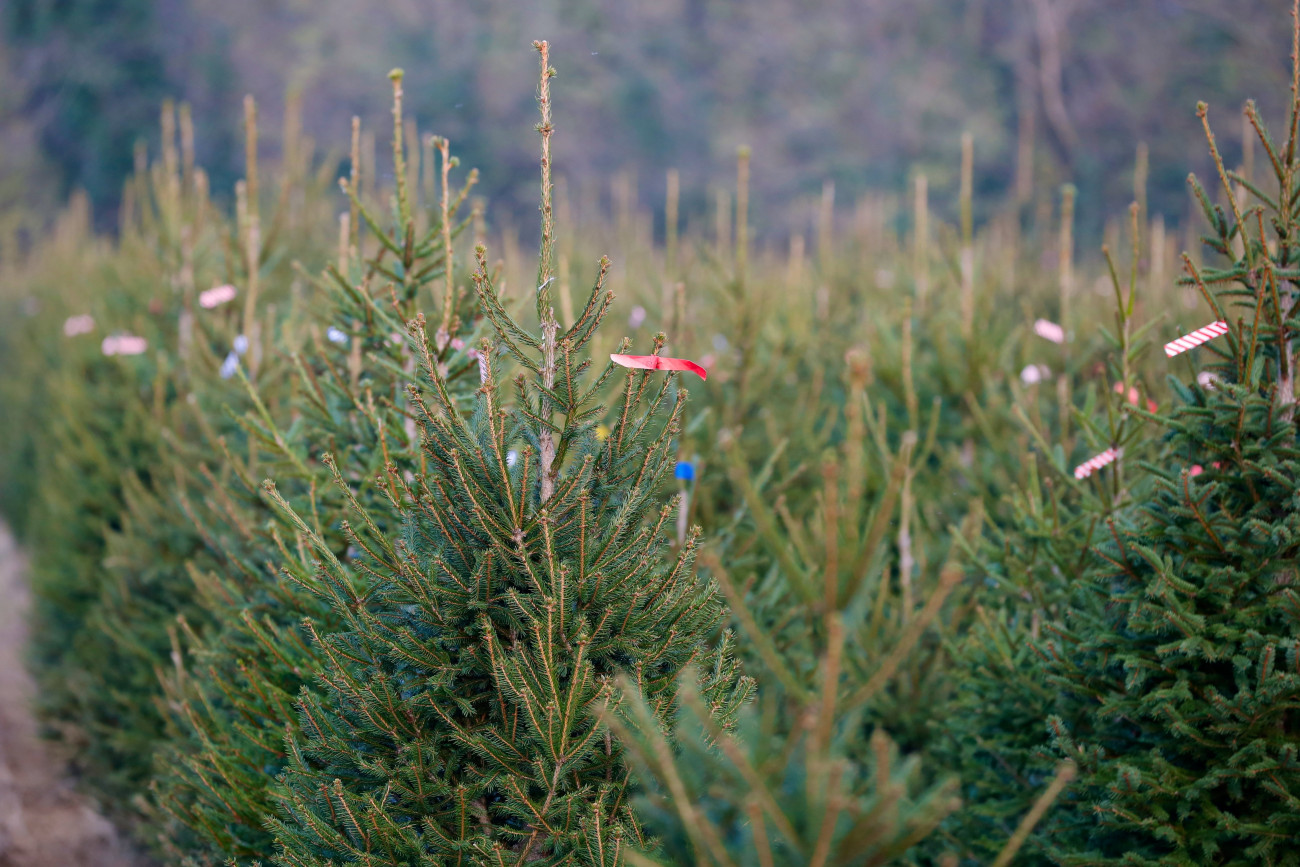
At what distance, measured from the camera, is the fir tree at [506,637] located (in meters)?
1.78

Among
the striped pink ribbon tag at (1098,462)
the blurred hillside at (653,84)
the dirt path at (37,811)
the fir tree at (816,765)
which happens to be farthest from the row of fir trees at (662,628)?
the blurred hillside at (653,84)

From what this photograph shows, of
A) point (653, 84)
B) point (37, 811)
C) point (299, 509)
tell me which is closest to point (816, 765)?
point (299, 509)

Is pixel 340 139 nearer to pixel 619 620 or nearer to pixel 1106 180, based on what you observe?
pixel 1106 180

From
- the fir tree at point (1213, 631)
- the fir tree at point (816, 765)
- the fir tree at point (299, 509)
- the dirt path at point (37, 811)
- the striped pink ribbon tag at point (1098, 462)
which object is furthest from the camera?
the dirt path at point (37, 811)

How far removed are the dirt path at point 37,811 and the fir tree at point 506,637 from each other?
13.1 feet

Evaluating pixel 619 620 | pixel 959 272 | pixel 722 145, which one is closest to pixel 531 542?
pixel 619 620

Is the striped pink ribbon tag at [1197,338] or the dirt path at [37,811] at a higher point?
the striped pink ribbon tag at [1197,338]

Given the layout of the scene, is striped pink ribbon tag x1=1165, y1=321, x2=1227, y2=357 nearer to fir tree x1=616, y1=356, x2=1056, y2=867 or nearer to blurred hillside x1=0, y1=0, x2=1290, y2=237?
fir tree x1=616, y1=356, x2=1056, y2=867

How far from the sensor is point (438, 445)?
194cm

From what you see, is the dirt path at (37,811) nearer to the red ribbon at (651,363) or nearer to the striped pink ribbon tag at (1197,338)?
the red ribbon at (651,363)

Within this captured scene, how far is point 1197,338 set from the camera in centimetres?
243

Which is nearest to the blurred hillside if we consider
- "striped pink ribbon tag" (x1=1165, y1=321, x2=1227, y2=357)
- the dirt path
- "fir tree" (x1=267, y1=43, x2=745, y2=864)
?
the dirt path

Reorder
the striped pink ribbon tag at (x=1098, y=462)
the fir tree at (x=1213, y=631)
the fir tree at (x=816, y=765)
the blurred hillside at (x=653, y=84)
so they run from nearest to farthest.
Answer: the fir tree at (x=816, y=765) → the fir tree at (x=1213, y=631) → the striped pink ribbon tag at (x=1098, y=462) → the blurred hillside at (x=653, y=84)

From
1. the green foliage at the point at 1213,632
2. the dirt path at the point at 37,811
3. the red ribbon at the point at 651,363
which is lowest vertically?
the dirt path at the point at 37,811
